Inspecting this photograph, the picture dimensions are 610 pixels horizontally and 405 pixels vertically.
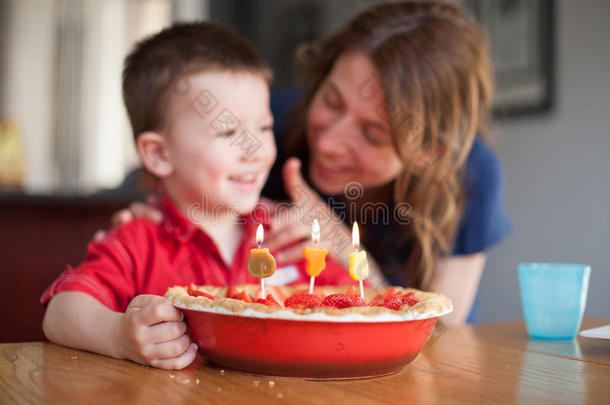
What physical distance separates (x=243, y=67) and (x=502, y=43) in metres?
1.73

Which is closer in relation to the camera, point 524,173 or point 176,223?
point 176,223

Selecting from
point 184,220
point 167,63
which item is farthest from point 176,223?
point 167,63

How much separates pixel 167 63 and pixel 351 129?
44cm

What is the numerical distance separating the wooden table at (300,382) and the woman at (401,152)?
1.75 ft

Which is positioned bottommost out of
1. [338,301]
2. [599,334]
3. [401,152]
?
[599,334]

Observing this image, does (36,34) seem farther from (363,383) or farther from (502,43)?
(363,383)

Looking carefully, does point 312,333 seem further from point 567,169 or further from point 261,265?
point 567,169

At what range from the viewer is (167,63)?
1165 millimetres

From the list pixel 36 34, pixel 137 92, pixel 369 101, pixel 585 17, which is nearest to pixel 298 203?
pixel 369 101

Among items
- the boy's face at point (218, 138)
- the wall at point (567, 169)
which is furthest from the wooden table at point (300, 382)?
the wall at point (567, 169)

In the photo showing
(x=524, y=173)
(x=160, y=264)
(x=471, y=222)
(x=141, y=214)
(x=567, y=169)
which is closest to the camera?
(x=160, y=264)

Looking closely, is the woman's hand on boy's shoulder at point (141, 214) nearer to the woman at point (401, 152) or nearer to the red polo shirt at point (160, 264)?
the red polo shirt at point (160, 264)

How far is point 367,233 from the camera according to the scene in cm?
166

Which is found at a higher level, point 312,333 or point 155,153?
point 155,153
